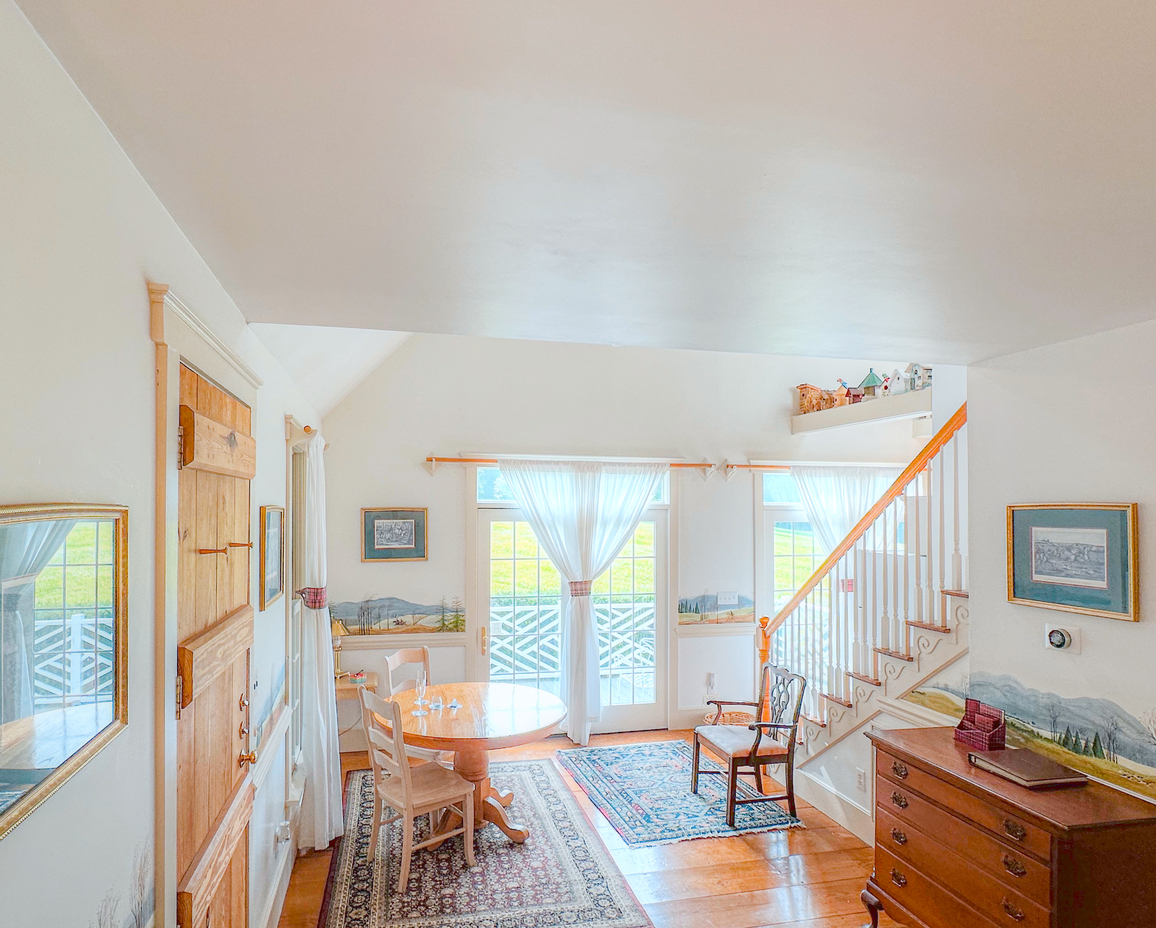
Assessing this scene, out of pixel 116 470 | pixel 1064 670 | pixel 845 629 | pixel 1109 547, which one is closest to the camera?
pixel 116 470

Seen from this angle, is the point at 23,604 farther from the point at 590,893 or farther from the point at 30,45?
the point at 590,893

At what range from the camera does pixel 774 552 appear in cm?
629

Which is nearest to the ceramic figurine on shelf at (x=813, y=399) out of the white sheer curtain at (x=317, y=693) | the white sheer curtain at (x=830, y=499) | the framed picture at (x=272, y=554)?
the white sheer curtain at (x=830, y=499)

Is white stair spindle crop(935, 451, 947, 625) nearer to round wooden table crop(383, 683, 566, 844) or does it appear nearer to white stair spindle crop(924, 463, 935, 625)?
white stair spindle crop(924, 463, 935, 625)

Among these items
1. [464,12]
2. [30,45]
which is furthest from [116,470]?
[464,12]

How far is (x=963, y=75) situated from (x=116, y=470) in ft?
4.78

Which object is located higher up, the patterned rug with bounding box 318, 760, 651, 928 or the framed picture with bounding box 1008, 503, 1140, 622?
the framed picture with bounding box 1008, 503, 1140, 622

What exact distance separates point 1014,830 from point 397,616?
Answer: 4126 millimetres

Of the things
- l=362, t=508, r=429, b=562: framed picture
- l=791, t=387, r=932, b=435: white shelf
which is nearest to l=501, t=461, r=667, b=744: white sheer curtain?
l=362, t=508, r=429, b=562: framed picture

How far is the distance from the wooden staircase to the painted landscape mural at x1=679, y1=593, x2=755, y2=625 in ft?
4.28

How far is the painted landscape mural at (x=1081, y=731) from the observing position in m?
2.37

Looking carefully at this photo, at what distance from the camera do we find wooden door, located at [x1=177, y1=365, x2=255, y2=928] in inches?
65.2

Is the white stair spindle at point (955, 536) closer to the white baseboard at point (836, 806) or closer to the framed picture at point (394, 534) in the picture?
the white baseboard at point (836, 806)

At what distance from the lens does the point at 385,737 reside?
11.9 feet
